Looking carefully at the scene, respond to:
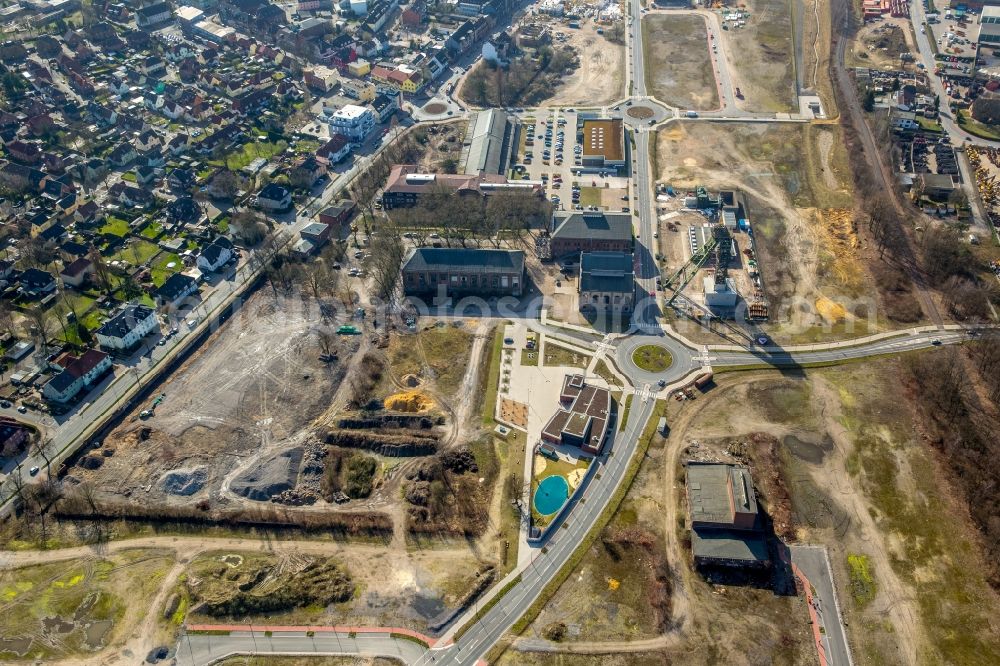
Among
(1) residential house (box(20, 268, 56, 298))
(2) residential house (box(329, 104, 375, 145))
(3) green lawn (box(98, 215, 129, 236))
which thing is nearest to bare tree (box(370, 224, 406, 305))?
(2) residential house (box(329, 104, 375, 145))

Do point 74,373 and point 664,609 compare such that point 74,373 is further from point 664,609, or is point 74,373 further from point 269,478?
point 664,609

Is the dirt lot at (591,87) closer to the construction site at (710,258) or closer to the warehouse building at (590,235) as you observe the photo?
the construction site at (710,258)

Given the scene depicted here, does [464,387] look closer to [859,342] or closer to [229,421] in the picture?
[229,421]

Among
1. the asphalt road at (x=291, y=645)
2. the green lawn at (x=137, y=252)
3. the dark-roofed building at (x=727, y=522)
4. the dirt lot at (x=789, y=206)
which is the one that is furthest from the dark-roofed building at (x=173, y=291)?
the dark-roofed building at (x=727, y=522)

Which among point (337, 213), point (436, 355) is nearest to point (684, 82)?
point (337, 213)

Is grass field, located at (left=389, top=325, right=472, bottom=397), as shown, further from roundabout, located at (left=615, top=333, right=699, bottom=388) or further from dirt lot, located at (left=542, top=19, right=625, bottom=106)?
dirt lot, located at (left=542, top=19, right=625, bottom=106)
